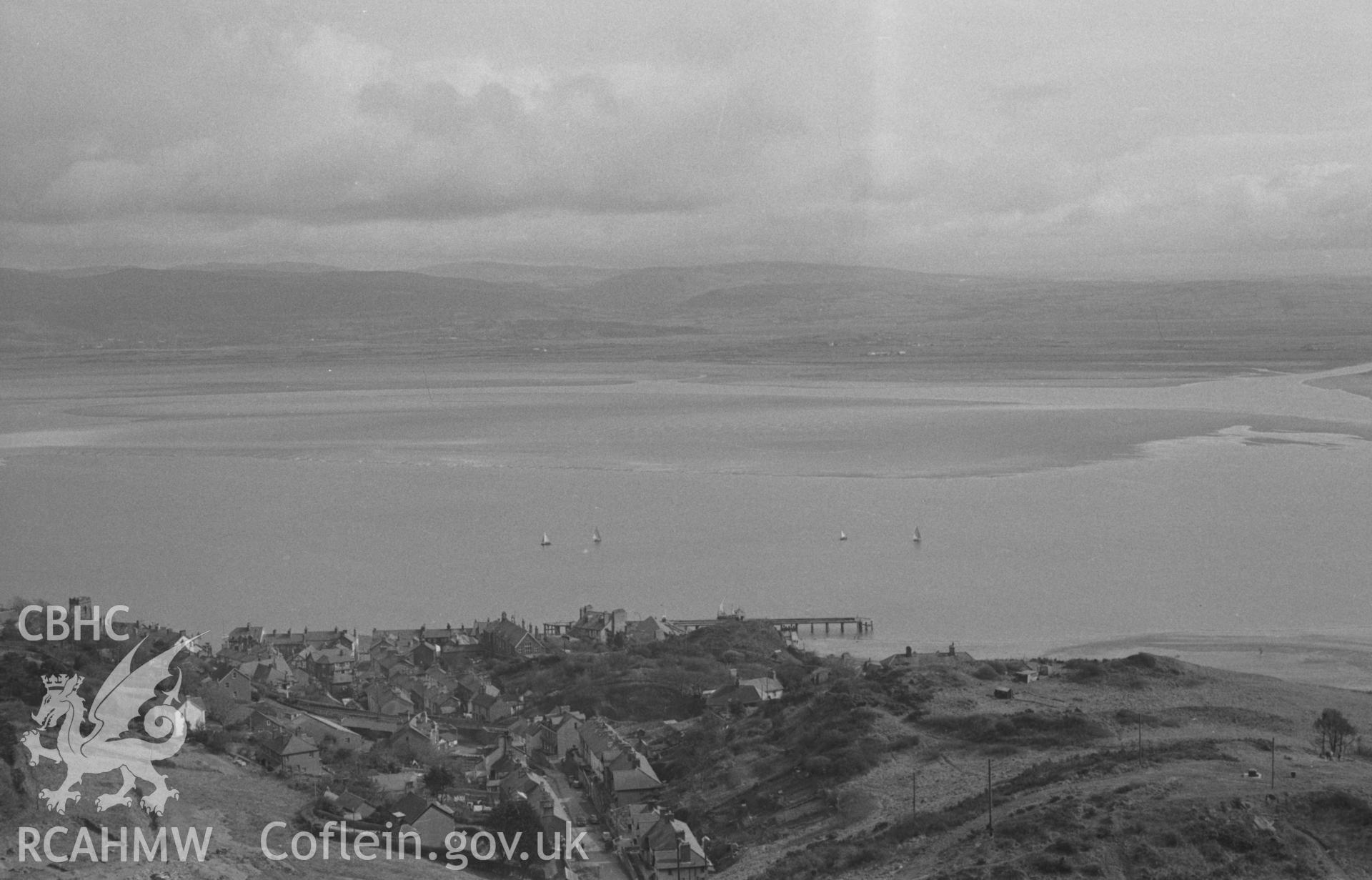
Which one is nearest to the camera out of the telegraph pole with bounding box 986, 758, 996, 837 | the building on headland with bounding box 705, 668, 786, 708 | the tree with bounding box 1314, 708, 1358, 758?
the telegraph pole with bounding box 986, 758, 996, 837

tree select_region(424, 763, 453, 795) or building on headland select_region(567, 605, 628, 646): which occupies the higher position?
tree select_region(424, 763, 453, 795)

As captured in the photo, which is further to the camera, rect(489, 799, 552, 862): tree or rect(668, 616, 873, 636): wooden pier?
rect(668, 616, 873, 636): wooden pier

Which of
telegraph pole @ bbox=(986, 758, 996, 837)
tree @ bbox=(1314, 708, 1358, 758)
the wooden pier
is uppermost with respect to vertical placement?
telegraph pole @ bbox=(986, 758, 996, 837)

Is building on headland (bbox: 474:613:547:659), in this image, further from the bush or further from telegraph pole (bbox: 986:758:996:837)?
telegraph pole (bbox: 986:758:996:837)

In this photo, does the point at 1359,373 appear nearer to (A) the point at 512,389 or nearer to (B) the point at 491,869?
(A) the point at 512,389

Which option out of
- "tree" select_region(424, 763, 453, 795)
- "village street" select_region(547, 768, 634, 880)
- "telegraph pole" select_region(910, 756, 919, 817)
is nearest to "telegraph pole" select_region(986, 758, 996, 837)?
"telegraph pole" select_region(910, 756, 919, 817)

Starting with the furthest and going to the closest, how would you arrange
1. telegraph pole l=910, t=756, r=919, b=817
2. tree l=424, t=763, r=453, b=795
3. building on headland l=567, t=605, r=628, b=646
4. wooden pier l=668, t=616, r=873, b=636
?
wooden pier l=668, t=616, r=873, b=636 < building on headland l=567, t=605, r=628, b=646 < tree l=424, t=763, r=453, b=795 < telegraph pole l=910, t=756, r=919, b=817

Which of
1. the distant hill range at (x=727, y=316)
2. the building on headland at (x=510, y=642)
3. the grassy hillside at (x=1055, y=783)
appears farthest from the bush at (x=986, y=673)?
the distant hill range at (x=727, y=316)

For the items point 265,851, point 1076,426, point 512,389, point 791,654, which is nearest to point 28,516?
point 791,654
